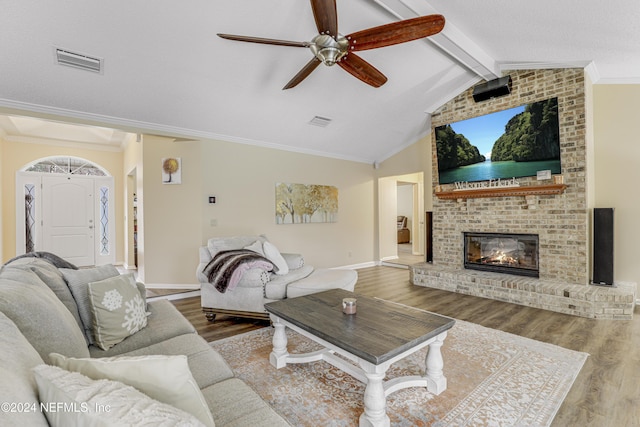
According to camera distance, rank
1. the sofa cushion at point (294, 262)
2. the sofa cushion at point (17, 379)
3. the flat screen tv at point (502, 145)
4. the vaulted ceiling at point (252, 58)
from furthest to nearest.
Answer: the flat screen tv at point (502, 145)
the sofa cushion at point (294, 262)
the vaulted ceiling at point (252, 58)
the sofa cushion at point (17, 379)

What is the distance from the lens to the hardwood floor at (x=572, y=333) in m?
1.85

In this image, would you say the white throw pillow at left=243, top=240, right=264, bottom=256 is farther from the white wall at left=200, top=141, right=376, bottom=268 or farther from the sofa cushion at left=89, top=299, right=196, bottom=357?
the sofa cushion at left=89, top=299, right=196, bottom=357

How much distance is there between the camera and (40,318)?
1.19 meters

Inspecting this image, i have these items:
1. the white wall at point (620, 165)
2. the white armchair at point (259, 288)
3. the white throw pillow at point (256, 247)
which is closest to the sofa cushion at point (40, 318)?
the white armchair at point (259, 288)

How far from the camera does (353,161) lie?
6590mm

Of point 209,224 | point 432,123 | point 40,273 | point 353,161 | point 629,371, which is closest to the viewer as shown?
point 40,273

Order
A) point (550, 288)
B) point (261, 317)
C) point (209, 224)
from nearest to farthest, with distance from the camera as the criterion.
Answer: point (261, 317), point (550, 288), point (209, 224)

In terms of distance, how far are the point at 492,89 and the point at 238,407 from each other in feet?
16.4

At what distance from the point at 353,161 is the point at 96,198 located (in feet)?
19.0

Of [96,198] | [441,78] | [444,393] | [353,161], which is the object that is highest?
[441,78]

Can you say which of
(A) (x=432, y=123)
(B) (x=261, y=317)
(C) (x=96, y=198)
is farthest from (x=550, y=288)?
(C) (x=96, y=198)

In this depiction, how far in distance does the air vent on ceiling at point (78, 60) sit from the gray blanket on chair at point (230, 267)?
7.77ft

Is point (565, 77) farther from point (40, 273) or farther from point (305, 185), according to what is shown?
point (40, 273)

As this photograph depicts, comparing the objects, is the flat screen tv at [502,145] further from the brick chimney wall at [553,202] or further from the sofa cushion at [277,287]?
the sofa cushion at [277,287]
